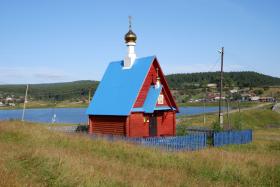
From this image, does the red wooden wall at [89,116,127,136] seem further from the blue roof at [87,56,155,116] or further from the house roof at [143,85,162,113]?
the house roof at [143,85,162,113]

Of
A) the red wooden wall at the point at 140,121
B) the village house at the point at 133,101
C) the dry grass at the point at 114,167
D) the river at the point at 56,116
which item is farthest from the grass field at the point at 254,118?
the dry grass at the point at 114,167

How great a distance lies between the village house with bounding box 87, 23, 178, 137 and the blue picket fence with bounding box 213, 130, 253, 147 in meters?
3.68

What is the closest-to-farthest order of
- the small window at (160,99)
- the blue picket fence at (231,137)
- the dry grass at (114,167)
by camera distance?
the dry grass at (114,167), the blue picket fence at (231,137), the small window at (160,99)

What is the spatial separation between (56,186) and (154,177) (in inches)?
149

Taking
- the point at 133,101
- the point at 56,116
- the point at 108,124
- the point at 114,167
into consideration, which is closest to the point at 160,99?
the point at 133,101

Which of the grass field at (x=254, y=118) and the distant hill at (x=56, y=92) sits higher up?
the distant hill at (x=56, y=92)

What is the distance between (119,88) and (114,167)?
14369 mm

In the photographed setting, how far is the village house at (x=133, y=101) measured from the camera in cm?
2480

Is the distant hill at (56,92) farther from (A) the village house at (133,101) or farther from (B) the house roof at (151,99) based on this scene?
(B) the house roof at (151,99)

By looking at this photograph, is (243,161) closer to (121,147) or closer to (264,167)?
(264,167)

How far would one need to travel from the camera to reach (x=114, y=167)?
12.6 m

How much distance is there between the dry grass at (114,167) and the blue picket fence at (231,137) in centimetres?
835

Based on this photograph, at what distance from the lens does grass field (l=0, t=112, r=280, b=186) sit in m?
9.38

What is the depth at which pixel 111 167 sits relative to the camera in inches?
492
